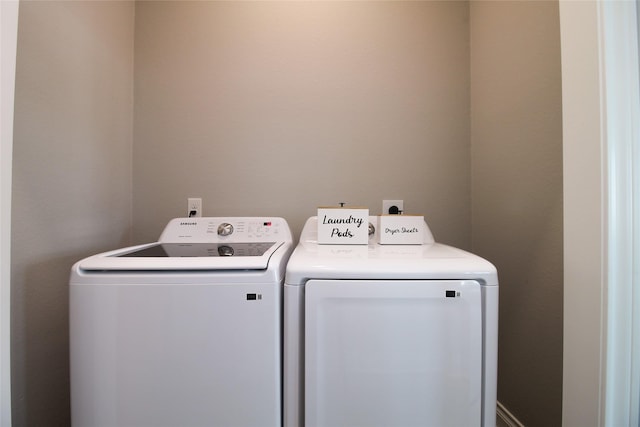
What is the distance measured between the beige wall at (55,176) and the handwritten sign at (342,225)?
1018 millimetres

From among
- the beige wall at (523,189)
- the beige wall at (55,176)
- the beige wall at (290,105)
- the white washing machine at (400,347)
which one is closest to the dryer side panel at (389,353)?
the white washing machine at (400,347)

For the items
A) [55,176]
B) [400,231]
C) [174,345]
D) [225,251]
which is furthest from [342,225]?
[55,176]

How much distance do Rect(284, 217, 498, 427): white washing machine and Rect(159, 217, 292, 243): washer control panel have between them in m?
0.55

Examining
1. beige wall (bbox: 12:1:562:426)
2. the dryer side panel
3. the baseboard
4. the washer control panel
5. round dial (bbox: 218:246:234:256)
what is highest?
beige wall (bbox: 12:1:562:426)

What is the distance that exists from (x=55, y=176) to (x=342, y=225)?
1.13 m

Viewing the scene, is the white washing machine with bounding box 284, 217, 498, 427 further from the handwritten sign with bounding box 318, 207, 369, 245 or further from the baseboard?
the baseboard

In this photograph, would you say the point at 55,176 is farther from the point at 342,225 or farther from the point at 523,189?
the point at 523,189

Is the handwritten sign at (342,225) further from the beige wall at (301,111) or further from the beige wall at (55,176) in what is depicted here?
the beige wall at (55,176)

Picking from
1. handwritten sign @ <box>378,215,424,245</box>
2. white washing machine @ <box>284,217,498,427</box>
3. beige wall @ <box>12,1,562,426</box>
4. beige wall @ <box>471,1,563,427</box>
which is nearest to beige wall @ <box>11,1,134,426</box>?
beige wall @ <box>12,1,562,426</box>

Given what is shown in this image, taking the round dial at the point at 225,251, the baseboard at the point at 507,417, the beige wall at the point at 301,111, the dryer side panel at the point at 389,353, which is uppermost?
the beige wall at the point at 301,111

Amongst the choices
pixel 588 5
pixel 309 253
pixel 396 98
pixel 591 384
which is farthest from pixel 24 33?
pixel 591 384

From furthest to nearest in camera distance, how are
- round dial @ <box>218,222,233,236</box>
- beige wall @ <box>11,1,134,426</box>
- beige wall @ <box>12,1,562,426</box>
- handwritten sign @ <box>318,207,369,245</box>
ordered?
beige wall @ <box>12,1,562,426</box>, round dial @ <box>218,222,233,236</box>, handwritten sign @ <box>318,207,369,245</box>, beige wall @ <box>11,1,134,426</box>

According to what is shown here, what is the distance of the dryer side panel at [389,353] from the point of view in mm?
702

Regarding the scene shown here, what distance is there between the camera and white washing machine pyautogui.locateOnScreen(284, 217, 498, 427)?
70 centimetres
